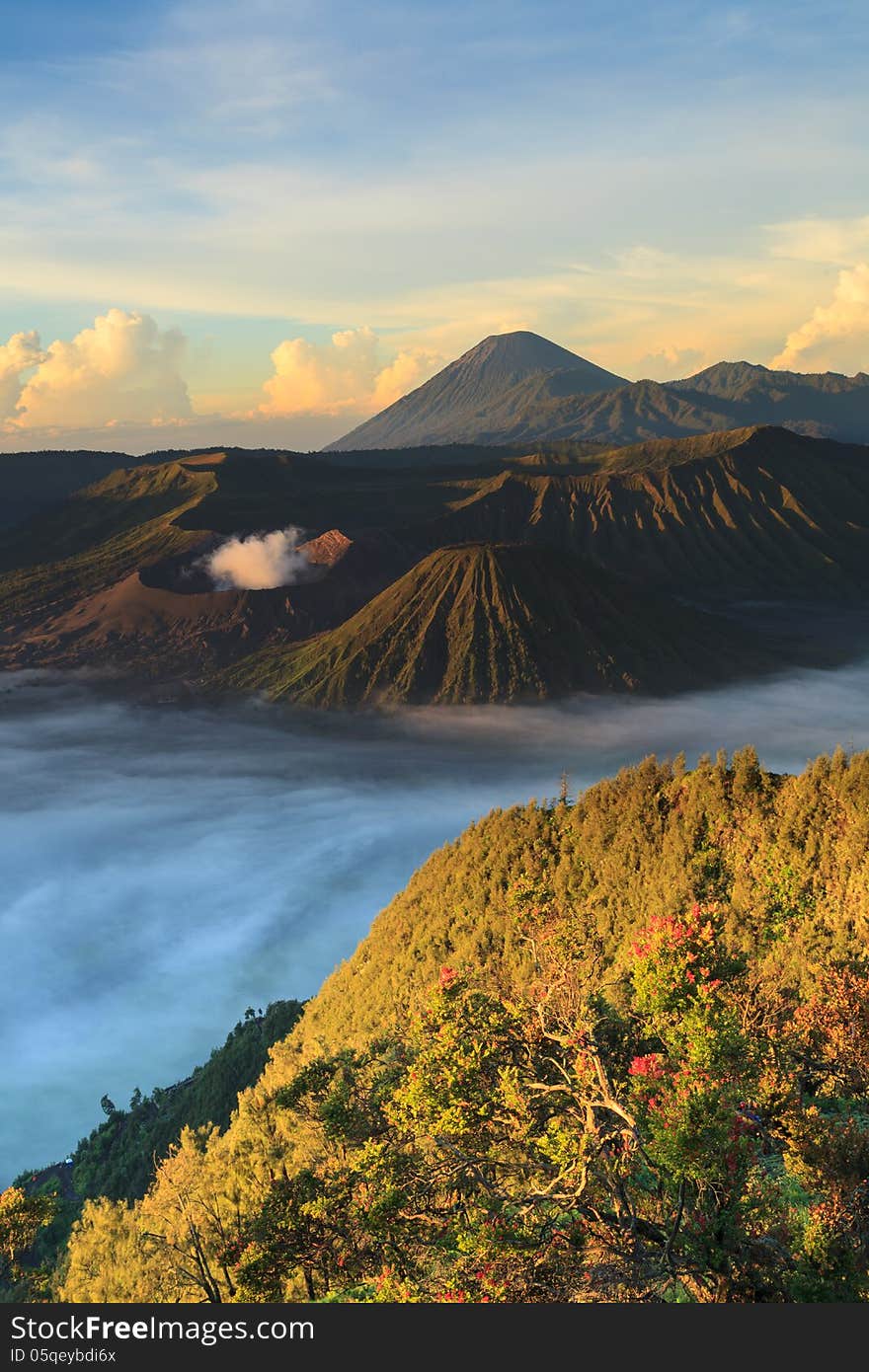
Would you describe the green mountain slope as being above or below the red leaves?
below

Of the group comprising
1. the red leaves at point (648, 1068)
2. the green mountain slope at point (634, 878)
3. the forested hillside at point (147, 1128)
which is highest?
the red leaves at point (648, 1068)

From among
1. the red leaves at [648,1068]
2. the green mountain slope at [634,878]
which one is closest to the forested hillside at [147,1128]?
the green mountain slope at [634,878]

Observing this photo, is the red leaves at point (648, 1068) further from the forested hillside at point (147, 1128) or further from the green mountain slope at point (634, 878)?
the forested hillside at point (147, 1128)

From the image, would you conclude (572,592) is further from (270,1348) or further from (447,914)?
(270,1348)

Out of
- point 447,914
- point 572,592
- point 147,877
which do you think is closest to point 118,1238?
point 447,914

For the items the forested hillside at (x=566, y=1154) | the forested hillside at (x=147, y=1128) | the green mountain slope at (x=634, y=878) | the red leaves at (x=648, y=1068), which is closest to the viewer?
the forested hillside at (x=566, y=1154)

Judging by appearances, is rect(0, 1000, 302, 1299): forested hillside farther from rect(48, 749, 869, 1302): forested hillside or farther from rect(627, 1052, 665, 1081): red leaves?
rect(627, 1052, 665, 1081): red leaves

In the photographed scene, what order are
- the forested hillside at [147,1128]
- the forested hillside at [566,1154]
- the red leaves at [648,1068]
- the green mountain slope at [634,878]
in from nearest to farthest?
1. the forested hillside at [566,1154]
2. the red leaves at [648,1068]
3. the green mountain slope at [634,878]
4. the forested hillside at [147,1128]

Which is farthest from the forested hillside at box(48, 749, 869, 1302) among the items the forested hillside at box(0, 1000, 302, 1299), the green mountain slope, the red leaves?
the forested hillside at box(0, 1000, 302, 1299)

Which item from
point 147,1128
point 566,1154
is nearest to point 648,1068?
point 566,1154

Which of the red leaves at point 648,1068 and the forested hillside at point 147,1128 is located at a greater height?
the red leaves at point 648,1068

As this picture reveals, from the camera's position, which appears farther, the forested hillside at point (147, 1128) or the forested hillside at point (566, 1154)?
the forested hillside at point (147, 1128)
